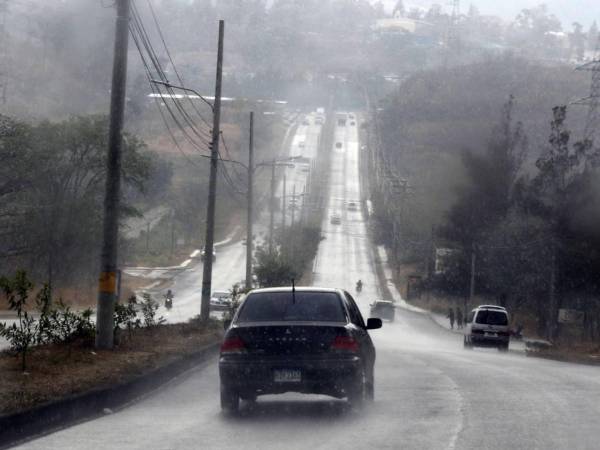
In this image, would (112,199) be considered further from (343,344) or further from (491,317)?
(491,317)

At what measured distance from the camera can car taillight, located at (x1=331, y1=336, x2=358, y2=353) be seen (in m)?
14.1

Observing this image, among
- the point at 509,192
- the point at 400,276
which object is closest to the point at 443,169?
the point at 509,192

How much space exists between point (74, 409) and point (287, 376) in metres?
2.60

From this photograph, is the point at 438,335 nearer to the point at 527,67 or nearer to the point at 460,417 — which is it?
the point at 460,417

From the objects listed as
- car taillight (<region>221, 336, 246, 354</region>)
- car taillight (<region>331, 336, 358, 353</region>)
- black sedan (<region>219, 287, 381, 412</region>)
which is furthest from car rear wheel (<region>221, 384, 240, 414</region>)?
car taillight (<region>331, 336, 358, 353</region>)

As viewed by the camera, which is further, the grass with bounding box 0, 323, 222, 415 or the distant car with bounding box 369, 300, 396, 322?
the distant car with bounding box 369, 300, 396, 322

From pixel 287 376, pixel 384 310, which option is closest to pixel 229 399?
pixel 287 376

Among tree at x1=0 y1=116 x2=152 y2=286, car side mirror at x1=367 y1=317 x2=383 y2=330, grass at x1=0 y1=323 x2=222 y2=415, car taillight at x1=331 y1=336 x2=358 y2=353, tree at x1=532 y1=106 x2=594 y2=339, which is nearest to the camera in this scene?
grass at x1=0 y1=323 x2=222 y2=415

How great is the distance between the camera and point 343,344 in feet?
46.4

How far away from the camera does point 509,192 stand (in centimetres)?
7181

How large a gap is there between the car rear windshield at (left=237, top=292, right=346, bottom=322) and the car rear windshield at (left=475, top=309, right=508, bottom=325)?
3102 centimetres

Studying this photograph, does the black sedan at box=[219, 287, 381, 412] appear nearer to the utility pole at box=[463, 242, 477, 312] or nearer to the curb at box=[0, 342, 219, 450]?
the curb at box=[0, 342, 219, 450]

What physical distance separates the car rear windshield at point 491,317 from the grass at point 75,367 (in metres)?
22.3

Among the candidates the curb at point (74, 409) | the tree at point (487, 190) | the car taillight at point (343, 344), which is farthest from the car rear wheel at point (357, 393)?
the tree at point (487, 190)
